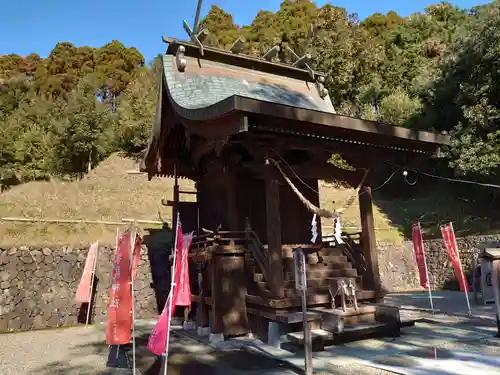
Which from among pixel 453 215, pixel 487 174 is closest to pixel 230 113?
pixel 487 174

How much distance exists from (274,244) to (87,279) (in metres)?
7.61

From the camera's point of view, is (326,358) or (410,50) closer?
(326,358)

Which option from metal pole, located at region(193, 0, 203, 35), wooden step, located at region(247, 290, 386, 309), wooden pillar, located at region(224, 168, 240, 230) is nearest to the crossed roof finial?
metal pole, located at region(193, 0, 203, 35)

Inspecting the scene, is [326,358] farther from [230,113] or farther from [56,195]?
[56,195]

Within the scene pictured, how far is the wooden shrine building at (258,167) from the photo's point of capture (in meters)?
7.65

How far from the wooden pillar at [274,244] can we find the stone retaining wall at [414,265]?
13.2 meters

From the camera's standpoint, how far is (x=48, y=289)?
41.9ft

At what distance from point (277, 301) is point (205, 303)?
259 centimetres

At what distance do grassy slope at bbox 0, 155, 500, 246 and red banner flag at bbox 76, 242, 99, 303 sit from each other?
2.03 metres

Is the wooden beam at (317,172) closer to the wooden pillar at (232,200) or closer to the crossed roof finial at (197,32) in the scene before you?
the wooden pillar at (232,200)

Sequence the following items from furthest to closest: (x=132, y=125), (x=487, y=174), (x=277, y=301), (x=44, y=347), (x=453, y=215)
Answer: (x=132, y=125), (x=453, y=215), (x=487, y=174), (x=44, y=347), (x=277, y=301)

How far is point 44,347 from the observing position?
30.6ft

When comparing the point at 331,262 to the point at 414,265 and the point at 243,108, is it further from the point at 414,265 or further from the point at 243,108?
the point at 414,265

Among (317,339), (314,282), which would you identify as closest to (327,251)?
(314,282)
